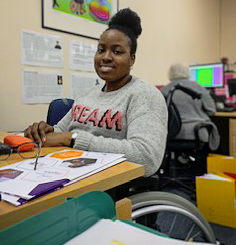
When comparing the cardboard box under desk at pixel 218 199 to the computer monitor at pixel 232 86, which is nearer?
the cardboard box under desk at pixel 218 199

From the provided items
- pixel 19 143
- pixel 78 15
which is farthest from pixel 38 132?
pixel 78 15

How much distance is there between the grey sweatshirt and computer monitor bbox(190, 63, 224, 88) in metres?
2.35

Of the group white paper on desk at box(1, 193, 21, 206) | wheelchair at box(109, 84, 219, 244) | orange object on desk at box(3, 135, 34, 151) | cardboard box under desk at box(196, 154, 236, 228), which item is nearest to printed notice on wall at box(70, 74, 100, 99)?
cardboard box under desk at box(196, 154, 236, 228)

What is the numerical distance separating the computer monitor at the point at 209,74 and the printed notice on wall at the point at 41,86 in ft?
6.55

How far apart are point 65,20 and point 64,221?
6.57 ft

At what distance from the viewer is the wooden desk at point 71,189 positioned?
0.43 metres

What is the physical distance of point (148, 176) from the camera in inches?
35.6

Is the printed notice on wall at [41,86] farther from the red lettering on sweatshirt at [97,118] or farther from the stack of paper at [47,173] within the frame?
the stack of paper at [47,173]

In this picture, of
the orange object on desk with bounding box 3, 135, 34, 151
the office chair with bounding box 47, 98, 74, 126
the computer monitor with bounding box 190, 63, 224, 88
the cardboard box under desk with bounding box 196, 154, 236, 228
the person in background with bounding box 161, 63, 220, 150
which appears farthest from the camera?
the computer monitor with bounding box 190, 63, 224, 88

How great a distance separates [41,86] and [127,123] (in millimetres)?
1135

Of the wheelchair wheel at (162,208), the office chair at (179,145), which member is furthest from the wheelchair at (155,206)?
the office chair at (179,145)

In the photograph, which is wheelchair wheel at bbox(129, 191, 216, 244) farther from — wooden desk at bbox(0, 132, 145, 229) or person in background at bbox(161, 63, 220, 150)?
person in background at bbox(161, 63, 220, 150)

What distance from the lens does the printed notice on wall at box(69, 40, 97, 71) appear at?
7.19ft

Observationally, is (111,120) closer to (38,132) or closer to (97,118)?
(97,118)
